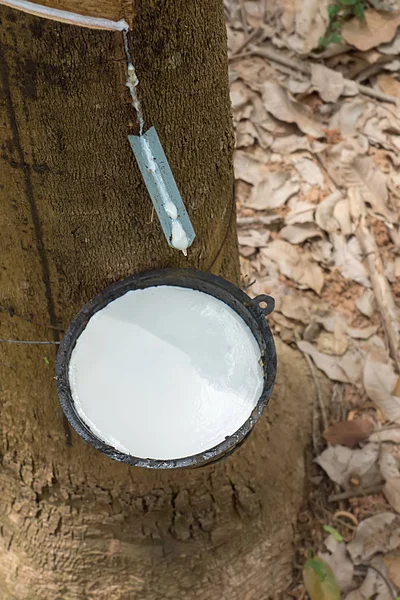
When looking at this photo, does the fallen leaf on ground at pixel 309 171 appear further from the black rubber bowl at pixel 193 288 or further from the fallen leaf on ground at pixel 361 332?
the black rubber bowl at pixel 193 288

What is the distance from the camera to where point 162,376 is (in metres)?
1.10

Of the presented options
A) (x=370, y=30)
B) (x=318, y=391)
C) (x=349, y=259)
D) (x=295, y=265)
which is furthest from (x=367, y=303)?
(x=370, y=30)

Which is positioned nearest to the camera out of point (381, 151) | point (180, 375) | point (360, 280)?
point (180, 375)

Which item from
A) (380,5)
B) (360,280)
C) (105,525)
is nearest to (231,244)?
(105,525)

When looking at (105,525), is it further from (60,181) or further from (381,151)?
(381,151)

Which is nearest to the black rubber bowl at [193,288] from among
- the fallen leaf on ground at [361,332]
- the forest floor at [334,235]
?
the forest floor at [334,235]

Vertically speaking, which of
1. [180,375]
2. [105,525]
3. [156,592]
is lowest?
[156,592]

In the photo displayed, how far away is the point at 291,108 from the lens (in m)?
2.53

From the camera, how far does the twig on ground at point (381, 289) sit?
6.73 feet

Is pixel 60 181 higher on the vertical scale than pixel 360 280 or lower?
higher

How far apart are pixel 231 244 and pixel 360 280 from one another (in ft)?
3.00

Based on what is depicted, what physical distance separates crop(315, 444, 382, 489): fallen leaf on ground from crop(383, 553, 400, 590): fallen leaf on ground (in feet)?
0.67

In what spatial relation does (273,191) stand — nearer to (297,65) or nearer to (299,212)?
(299,212)

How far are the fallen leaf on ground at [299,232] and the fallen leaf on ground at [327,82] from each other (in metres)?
0.63
